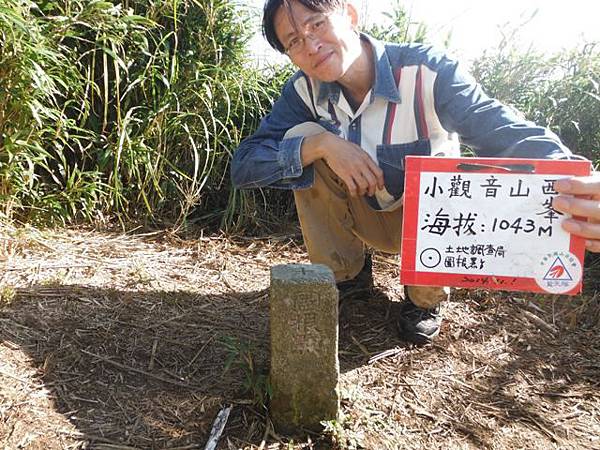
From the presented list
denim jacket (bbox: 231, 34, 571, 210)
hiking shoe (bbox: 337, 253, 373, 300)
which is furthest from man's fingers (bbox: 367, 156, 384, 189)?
hiking shoe (bbox: 337, 253, 373, 300)

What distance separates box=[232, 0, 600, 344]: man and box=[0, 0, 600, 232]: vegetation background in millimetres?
815

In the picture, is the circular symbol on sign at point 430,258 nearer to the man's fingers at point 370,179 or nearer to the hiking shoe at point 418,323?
the man's fingers at point 370,179

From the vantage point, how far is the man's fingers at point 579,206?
1140mm

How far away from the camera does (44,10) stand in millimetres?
2338

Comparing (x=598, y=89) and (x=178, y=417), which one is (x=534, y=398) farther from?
(x=598, y=89)

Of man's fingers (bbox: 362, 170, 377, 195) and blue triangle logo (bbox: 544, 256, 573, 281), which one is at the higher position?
man's fingers (bbox: 362, 170, 377, 195)

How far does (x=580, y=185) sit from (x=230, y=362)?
3.22 ft

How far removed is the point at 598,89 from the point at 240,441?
2.12 m

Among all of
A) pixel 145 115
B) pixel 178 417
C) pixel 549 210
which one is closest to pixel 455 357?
pixel 549 210

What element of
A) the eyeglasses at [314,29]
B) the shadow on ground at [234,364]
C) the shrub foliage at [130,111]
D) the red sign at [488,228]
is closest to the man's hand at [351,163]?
the eyeglasses at [314,29]

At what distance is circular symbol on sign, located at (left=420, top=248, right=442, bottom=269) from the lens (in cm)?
125

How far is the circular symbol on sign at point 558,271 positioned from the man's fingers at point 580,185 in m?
0.14

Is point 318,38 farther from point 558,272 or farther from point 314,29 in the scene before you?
point 558,272

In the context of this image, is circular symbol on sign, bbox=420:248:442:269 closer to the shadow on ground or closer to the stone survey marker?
the stone survey marker
